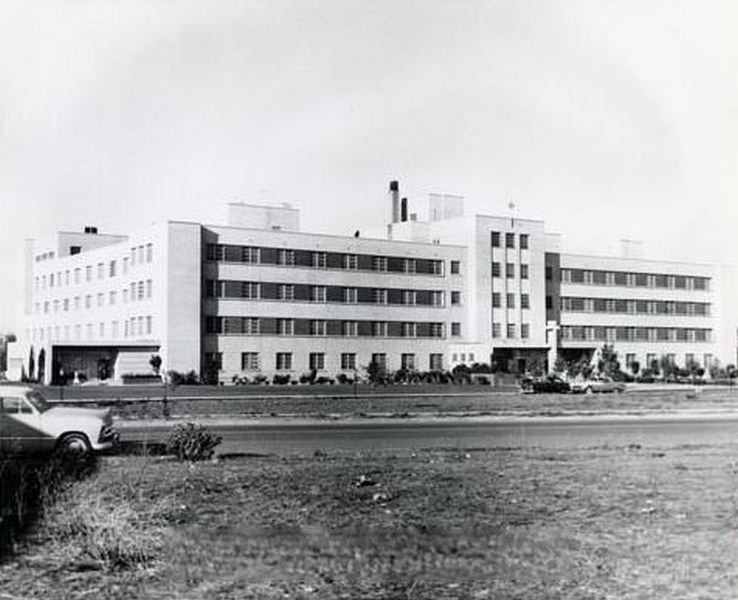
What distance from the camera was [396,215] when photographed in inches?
3669

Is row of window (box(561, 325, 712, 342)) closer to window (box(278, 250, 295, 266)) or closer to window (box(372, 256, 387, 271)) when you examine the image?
window (box(372, 256, 387, 271))

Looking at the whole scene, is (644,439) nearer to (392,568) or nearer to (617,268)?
(392,568)

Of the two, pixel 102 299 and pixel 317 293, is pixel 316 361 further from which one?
pixel 102 299

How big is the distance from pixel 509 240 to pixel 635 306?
58.0 ft

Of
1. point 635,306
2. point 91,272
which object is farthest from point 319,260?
point 635,306

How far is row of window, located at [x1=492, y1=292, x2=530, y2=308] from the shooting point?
3374 inches

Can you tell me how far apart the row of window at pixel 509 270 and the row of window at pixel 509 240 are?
1610 millimetres

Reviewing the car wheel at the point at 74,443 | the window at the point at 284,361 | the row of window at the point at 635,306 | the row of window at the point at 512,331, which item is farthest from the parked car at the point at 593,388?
the car wheel at the point at 74,443

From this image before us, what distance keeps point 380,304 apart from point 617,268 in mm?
28005

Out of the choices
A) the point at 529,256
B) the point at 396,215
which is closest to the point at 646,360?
the point at 529,256

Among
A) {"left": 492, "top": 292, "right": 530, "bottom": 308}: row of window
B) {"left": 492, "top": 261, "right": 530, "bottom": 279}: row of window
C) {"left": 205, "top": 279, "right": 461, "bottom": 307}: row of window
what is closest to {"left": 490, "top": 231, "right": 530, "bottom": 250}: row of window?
{"left": 492, "top": 261, "right": 530, "bottom": 279}: row of window

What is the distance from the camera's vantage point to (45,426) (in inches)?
690

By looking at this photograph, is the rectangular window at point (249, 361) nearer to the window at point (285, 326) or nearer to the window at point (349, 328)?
the window at point (285, 326)

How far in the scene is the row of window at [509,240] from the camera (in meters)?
85.4
